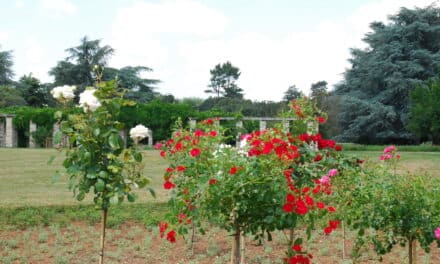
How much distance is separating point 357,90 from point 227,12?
72.8 feet

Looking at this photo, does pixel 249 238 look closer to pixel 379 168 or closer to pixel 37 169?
pixel 379 168

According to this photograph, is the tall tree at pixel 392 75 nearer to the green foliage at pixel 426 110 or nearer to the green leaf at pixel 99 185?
the green foliage at pixel 426 110

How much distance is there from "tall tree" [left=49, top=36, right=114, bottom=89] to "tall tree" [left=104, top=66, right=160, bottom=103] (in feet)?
3.31

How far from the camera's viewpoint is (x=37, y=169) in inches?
496

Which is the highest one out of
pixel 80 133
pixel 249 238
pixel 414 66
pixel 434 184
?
pixel 414 66

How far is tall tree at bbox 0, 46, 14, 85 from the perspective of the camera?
33.6 metres

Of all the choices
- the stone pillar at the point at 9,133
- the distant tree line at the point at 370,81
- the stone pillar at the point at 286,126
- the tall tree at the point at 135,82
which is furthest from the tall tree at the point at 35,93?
the stone pillar at the point at 286,126

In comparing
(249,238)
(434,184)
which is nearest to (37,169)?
(249,238)

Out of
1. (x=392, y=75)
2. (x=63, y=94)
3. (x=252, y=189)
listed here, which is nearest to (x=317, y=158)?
(x=252, y=189)

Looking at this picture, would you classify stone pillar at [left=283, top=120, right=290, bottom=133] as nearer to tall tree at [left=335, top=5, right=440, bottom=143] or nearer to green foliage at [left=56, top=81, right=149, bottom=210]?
green foliage at [left=56, top=81, right=149, bottom=210]

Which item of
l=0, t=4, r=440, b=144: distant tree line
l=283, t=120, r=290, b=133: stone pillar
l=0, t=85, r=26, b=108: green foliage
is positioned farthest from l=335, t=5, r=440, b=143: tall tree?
l=283, t=120, r=290, b=133: stone pillar

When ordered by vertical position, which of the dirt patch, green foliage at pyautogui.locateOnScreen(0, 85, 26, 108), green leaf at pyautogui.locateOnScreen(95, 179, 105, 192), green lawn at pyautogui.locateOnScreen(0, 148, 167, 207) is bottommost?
the dirt patch

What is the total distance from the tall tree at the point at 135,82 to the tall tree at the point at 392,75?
11.0 m

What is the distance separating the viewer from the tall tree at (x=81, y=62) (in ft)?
99.9
